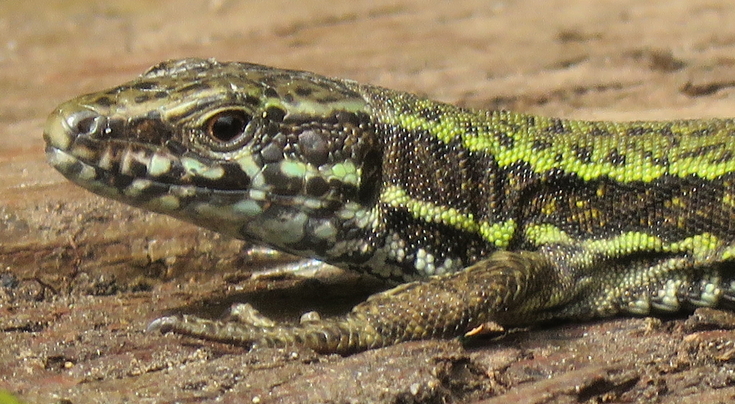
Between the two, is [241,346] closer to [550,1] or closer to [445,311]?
[445,311]

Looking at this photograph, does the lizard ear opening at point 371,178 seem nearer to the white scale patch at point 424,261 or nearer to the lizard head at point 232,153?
the lizard head at point 232,153

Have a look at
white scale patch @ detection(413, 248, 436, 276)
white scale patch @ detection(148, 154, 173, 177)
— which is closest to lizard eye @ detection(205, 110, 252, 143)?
white scale patch @ detection(148, 154, 173, 177)

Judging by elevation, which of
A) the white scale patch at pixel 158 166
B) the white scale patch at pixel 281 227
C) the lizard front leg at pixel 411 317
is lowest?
the lizard front leg at pixel 411 317

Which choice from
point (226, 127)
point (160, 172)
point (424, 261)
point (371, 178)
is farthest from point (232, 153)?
point (424, 261)

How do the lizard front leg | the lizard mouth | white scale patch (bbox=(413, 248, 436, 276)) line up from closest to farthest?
the lizard front leg, the lizard mouth, white scale patch (bbox=(413, 248, 436, 276))

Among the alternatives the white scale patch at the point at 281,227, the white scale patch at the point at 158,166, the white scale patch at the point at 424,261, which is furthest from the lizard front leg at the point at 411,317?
the white scale patch at the point at 158,166

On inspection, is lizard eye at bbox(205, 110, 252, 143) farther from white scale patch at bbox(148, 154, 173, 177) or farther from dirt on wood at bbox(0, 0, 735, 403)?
dirt on wood at bbox(0, 0, 735, 403)

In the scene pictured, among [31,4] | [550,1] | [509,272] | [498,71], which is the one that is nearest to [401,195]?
[509,272]

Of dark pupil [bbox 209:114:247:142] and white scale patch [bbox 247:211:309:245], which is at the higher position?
dark pupil [bbox 209:114:247:142]
